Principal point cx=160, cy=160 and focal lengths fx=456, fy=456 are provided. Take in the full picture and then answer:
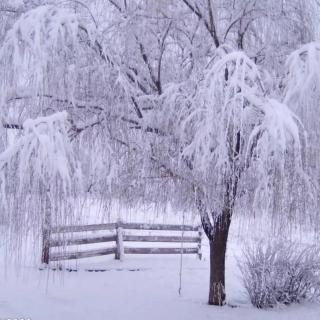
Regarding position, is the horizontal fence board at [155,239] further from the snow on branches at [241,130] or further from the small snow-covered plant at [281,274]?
the snow on branches at [241,130]

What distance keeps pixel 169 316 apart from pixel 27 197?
4.15m

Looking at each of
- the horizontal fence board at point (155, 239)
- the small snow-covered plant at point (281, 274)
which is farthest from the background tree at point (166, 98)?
the horizontal fence board at point (155, 239)

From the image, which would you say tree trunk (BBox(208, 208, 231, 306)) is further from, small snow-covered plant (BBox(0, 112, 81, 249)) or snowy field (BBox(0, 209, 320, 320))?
small snow-covered plant (BBox(0, 112, 81, 249))

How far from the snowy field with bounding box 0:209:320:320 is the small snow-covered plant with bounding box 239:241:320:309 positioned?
23cm

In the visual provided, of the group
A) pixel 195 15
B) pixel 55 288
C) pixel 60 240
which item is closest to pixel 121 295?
pixel 55 288

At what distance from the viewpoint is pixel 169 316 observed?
7379 millimetres

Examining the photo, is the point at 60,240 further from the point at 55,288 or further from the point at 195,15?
the point at 55,288

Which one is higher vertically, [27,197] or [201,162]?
[201,162]

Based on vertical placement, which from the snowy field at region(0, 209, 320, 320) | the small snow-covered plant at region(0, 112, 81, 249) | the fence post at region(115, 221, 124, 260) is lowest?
the snowy field at region(0, 209, 320, 320)

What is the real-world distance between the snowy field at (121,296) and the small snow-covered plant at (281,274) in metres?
0.23

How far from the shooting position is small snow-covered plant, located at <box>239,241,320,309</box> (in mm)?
7836

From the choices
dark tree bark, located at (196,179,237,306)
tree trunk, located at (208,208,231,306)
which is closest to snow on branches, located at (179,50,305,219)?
dark tree bark, located at (196,179,237,306)

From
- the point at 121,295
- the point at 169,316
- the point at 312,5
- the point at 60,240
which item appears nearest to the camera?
the point at 60,240

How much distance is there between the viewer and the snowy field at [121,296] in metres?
7.30
